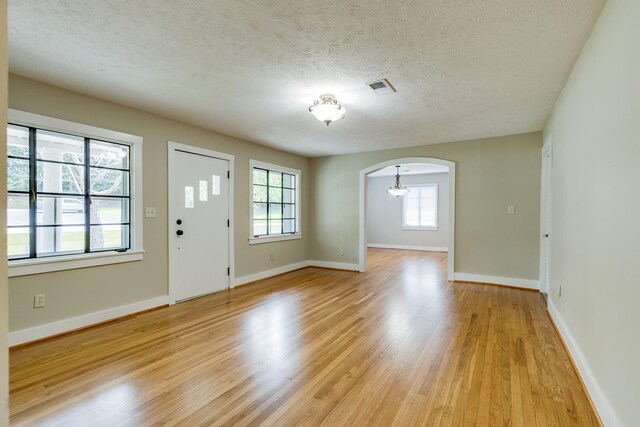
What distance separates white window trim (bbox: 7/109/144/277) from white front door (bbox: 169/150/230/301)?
439 mm

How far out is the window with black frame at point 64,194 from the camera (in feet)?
9.38

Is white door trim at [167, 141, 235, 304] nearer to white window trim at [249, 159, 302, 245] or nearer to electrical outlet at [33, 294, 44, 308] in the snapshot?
white window trim at [249, 159, 302, 245]

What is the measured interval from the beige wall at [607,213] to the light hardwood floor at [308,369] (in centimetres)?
40

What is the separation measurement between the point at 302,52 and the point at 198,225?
3025mm

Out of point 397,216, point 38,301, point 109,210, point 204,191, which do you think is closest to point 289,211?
point 204,191

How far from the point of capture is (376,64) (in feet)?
8.50

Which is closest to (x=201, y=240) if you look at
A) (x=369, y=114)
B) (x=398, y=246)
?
(x=369, y=114)

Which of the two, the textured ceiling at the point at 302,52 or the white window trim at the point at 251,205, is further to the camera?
the white window trim at the point at 251,205

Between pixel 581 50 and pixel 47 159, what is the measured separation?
15.7ft

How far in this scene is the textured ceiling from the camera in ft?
6.29

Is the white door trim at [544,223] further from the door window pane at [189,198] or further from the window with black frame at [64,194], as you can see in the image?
the window with black frame at [64,194]

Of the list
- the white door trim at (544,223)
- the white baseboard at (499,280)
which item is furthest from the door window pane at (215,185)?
the white door trim at (544,223)

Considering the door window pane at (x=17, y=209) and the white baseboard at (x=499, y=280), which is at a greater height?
the door window pane at (x=17, y=209)

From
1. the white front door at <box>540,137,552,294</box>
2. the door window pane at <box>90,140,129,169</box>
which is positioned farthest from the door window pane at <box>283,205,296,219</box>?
the white front door at <box>540,137,552,294</box>
